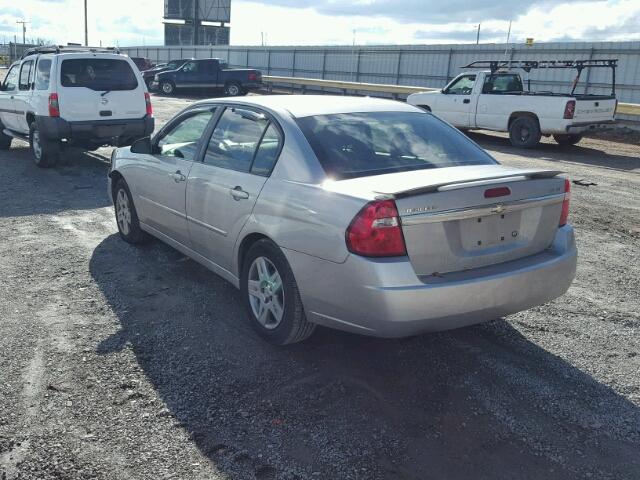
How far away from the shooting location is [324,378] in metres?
3.79

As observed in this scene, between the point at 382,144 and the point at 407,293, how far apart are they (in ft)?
4.17

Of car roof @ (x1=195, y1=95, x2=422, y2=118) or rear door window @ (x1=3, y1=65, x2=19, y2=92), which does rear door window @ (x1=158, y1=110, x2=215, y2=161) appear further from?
rear door window @ (x1=3, y1=65, x2=19, y2=92)

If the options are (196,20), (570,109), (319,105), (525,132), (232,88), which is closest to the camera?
(319,105)

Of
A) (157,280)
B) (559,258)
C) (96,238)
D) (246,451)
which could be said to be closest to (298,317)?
(246,451)

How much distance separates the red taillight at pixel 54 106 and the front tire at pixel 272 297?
25.3ft

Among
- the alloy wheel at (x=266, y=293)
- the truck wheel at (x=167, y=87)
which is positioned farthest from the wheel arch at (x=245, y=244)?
the truck wheel at (x=167, y=87)

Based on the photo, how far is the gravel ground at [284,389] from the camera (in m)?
2.99

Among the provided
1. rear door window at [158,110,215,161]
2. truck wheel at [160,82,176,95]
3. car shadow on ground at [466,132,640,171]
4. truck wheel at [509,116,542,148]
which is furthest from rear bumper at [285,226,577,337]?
truck wheel at [160,82,176,95]

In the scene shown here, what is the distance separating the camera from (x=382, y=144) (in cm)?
420

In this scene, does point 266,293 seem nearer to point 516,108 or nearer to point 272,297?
point 272,297

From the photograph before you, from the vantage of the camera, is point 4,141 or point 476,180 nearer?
point 476,180

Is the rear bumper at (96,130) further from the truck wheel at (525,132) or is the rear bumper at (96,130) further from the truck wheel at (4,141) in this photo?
the truck wheel at (525,132)

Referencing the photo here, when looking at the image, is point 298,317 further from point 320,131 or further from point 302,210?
point 320,131

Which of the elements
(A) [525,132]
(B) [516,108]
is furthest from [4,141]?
(A) [525,132]
